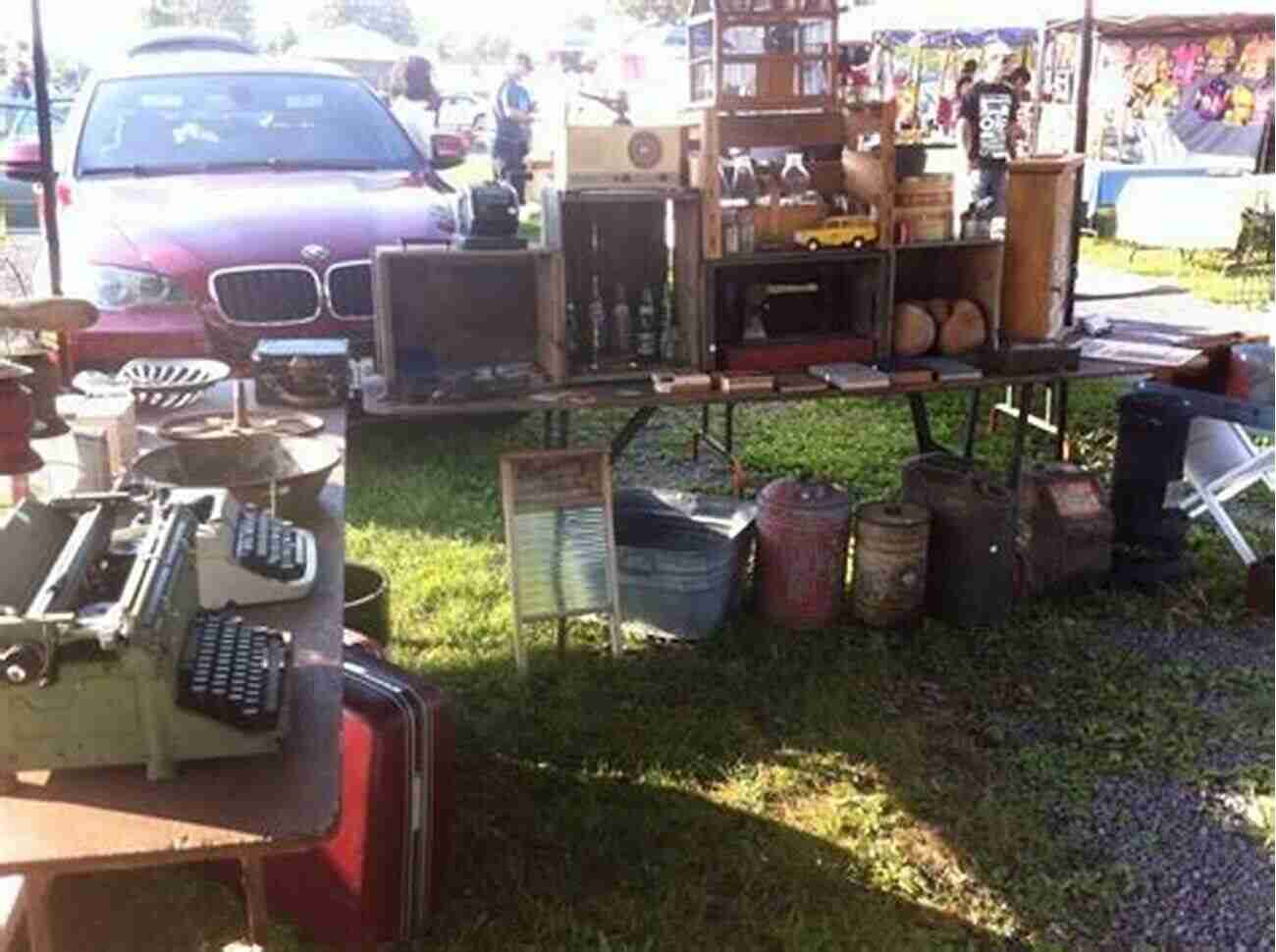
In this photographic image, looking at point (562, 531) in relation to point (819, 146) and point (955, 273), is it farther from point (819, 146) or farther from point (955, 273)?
point (955, 273)

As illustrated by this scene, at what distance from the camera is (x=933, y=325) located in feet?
14.4

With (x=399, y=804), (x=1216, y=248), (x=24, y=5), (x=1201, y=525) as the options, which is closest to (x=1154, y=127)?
(x=1216, y=248)

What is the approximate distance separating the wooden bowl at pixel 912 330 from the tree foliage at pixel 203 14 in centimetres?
3011

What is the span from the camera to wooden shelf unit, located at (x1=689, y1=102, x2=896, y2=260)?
4.01 metres

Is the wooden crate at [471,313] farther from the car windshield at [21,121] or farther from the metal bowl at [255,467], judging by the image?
the car windshield at [21,121]

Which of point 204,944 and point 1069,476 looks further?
point 1069,476

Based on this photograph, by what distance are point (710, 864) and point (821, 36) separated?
8.29 ft

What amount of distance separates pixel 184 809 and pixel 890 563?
298cm

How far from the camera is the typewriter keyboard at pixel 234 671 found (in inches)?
63.6

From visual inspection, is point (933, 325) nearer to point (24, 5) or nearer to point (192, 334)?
point (192, 334)

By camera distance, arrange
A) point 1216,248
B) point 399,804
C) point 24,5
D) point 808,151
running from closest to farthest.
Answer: point 399,804 < point 24,5 < point 808,151 < point 1216,248

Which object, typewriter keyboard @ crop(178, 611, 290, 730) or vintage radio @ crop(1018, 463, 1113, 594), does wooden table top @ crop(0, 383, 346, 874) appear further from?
vintage radio @ crop(1018, 463, 1113, 594)

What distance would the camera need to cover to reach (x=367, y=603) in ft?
11.0

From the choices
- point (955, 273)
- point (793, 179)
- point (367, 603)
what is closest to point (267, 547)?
point (367, 603)
